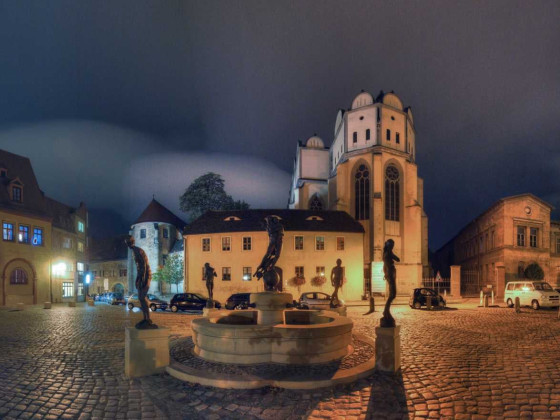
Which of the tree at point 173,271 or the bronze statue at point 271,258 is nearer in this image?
the bronze statue at point 271,258

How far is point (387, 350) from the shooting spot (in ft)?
26.9

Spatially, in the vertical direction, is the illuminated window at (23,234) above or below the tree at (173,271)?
above

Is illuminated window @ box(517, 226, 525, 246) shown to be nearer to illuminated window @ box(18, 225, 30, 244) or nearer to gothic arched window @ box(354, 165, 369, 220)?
gothic arched window @ box(354, 165, 369, 220)

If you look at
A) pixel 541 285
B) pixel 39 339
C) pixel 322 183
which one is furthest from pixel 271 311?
pixel 322 183

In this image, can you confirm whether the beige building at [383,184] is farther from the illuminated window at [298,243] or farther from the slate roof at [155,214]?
the slate roof at [155,214]

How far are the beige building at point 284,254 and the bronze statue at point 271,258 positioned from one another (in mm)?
21786

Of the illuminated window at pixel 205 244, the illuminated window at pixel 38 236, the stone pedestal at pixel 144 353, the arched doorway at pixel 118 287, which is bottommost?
the arched doorway at pixel 118 287

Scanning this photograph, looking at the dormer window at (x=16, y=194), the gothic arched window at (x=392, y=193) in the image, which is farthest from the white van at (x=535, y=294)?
the dormer window at (x=16, y=194)

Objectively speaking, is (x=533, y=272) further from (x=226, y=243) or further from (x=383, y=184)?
(x=226, y=243)

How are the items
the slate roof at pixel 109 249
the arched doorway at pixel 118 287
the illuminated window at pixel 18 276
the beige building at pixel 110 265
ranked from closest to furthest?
the illuminated window at pixel 18 276
the arched doorway at pixel 118 287
the beige building at pixel 110 265
the slate roof at pixel 109 249

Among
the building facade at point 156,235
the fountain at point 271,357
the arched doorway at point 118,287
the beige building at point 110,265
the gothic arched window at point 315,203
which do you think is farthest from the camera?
the beige building at point 110,265

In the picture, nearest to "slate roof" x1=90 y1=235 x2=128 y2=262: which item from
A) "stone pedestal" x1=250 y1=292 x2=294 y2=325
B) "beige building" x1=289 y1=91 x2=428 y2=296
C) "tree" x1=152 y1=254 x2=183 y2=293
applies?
"tree" x1=152 y1=254 x2=183 y2=293

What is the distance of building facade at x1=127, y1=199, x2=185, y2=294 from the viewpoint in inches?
2084

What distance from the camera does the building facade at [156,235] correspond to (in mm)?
52938
